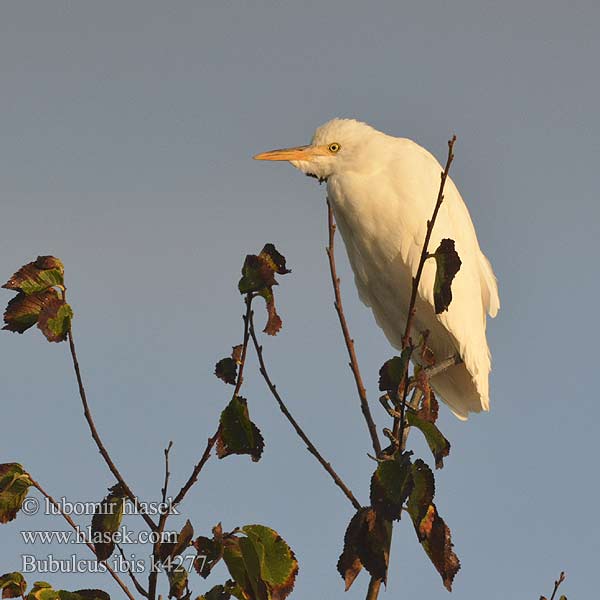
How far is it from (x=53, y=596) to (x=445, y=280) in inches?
58.2

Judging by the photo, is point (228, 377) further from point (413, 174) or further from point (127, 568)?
point (413, 174)

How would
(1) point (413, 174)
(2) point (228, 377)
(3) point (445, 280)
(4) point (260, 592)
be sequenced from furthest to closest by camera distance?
(1) point (413, 174) < (3) point (445, 280) < (2) point (228, 377) < (4) point (260, 592)

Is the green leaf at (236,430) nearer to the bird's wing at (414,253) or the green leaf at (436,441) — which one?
the green leaf at (436,441)

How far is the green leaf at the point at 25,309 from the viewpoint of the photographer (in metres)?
2.81

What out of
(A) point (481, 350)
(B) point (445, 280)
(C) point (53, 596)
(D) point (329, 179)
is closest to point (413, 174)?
(D) point (329, 179)

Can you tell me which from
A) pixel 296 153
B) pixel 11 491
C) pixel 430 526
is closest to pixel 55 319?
pixel 11 491

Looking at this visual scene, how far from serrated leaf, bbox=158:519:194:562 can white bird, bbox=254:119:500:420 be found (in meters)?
3.69

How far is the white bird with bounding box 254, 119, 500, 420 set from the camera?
6.48 m

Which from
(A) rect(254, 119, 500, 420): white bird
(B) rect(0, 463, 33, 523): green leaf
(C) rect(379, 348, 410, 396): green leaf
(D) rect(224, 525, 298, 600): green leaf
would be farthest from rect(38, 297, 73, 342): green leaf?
(A) rect(254, 119, 500, 420): white bird

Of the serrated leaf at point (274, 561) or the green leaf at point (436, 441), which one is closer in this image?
the serrated leaf at point (274, 561)

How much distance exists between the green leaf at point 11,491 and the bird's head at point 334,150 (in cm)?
401

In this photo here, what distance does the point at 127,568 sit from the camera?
2779mm

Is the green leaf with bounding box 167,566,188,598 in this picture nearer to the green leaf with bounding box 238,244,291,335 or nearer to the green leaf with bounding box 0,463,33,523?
the green leaf with bounding box 0,463,33,523

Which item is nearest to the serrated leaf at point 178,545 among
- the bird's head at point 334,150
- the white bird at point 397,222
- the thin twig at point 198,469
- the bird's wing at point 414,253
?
the thin twig at point 198,469
